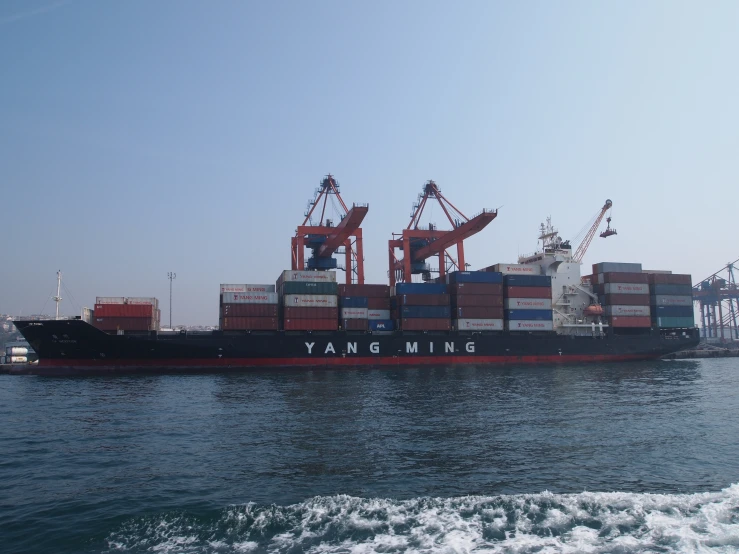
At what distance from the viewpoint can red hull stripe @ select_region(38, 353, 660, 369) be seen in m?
45.9

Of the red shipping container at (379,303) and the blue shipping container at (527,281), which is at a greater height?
the blue shipping container at (527,281)

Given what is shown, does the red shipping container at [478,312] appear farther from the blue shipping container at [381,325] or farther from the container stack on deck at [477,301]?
the blue shipping container at [381,325]

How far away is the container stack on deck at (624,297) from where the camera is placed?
5956cm

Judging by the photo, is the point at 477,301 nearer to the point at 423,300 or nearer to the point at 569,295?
the point at 423,300

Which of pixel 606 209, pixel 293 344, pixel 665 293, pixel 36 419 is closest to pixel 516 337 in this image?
pixel 665 293

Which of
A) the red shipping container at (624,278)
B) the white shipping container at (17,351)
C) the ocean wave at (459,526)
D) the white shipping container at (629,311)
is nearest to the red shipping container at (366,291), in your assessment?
the red shipping container at (624,278)

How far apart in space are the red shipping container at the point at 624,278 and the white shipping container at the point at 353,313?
29047mm

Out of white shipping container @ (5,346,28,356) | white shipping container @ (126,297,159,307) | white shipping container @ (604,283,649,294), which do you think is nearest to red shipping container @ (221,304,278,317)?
white shipping container @ (126,297,159,307)

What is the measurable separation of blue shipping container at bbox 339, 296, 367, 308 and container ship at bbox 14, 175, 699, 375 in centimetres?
14

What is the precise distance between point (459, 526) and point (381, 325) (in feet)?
139

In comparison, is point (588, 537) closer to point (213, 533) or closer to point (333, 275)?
point (213, 533)

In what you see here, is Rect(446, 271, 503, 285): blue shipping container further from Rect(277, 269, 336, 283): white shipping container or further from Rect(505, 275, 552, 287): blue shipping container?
Rect(277, 269, 336, 283): white shipping container

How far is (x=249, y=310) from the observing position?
162ft

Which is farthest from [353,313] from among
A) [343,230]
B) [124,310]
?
[124,310]
